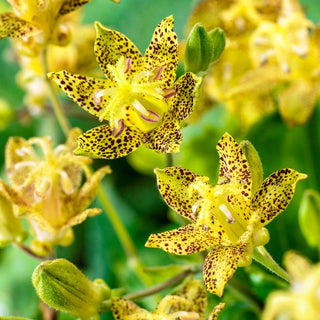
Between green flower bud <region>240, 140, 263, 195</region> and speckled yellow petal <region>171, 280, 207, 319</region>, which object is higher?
green flower bud <region>240, 140, 263, 195</region>

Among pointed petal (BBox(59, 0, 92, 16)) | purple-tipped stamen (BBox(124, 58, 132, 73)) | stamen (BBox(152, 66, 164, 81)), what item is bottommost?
stamen (BBox(152, 66, 164, 81))

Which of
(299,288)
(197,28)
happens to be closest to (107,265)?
(197,28)

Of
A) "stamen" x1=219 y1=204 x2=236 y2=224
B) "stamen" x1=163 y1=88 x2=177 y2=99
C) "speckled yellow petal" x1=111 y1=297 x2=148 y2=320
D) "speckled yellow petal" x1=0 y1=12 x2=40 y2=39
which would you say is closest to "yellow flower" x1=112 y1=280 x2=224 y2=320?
"speckled yellow petal" x1=111 y1=297 x2=148 y2=320

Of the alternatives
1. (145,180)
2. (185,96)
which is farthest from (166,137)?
(145,180)

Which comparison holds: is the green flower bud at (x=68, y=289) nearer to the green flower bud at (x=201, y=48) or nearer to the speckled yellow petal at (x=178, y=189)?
the speckled yellow petal at (x=178, y=189)

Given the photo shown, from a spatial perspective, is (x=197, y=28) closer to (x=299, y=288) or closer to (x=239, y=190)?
(x=239, y=190)

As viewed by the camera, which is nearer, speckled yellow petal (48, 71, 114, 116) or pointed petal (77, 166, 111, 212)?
speckled yellow petal (48, 71, 114, 116)

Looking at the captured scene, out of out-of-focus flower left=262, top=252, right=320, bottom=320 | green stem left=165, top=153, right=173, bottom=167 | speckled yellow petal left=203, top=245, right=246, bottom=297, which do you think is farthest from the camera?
green stem left=165, top=153, right=173, bottom=167

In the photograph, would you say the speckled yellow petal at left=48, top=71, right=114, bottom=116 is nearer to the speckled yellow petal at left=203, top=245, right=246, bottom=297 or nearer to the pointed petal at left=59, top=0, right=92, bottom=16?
the pointed petal at left=59, top=0, right=92, bottom=16
